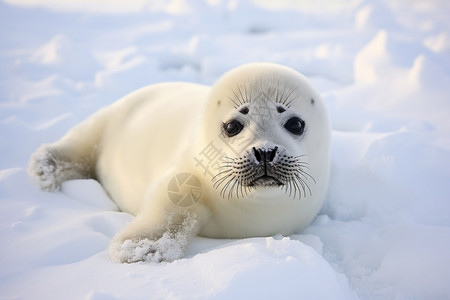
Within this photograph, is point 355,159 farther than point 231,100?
Yes

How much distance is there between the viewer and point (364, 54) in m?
5.03

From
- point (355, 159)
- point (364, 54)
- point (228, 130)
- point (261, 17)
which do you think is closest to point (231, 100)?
point (228, 130)

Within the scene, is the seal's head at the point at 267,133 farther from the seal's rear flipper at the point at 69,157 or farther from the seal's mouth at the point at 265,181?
the seal's rear flipper at the point at 69,157

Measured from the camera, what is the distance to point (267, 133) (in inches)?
67.1

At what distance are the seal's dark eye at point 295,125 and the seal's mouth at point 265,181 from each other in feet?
0.92

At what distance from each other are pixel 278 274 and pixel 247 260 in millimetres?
121

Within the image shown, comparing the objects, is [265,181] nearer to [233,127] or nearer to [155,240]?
[233,127]

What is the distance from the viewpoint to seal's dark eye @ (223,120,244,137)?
1808mm

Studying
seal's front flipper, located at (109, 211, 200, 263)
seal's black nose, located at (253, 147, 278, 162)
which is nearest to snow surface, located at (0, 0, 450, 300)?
seal's front flipper, located at (109, 211, 200, 263)

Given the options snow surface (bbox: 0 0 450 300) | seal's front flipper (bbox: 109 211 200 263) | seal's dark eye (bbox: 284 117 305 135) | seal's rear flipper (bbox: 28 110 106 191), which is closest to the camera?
snow surface (bbox: 0 0 450 300)

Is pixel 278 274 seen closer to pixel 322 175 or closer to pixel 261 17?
pixel 322 175

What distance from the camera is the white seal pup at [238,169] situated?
1.65 m

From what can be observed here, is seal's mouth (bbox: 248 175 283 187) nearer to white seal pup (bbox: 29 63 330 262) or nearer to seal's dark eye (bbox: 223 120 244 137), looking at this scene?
white seal pup (bbox: 29 63 330 262)

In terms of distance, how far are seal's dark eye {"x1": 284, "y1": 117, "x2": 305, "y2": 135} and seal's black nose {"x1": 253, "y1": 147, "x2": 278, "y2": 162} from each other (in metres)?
0.24
